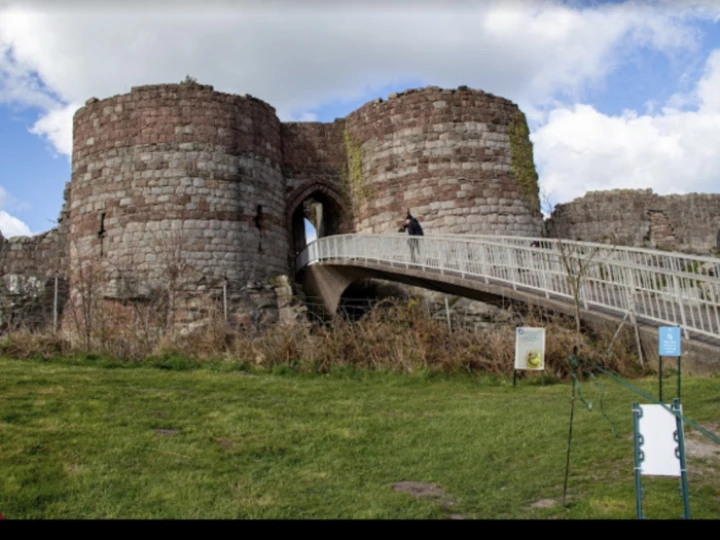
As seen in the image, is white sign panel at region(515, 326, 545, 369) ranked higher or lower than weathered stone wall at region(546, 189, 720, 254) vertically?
lower

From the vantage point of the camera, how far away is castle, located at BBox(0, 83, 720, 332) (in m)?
20.2

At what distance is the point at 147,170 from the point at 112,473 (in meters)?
15.0

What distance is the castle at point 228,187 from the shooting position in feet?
66.4

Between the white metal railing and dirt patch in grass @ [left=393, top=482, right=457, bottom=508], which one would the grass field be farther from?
the white metal railing

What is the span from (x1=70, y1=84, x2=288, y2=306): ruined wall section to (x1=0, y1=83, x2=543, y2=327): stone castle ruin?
0.03 metres

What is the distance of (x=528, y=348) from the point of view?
34.6 feet

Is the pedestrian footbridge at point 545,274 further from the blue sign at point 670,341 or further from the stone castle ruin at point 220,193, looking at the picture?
the stone castle ruin at point 220,193

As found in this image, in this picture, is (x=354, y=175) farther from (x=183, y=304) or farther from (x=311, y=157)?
(x=183, y=304)

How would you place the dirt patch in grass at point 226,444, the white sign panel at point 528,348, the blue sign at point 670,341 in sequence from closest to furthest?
1. the blue sign at point 670,341
2. the dirt patch in grass at point 226,444
3. the white sign panel at point 528,348

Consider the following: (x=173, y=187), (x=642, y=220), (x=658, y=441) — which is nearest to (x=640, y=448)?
(x=658, y=441)

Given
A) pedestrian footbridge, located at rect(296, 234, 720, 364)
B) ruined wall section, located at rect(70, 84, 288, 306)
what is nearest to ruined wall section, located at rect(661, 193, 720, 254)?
pedestrian footbridge, located at rect(296, 234, 720, 364)

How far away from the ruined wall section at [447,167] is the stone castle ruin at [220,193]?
3 centimetres

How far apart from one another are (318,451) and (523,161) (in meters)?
16.1

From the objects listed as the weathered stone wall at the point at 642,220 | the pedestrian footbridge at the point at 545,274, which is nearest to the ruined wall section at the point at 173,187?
the pedestrian footbridge at the point at 545,274
